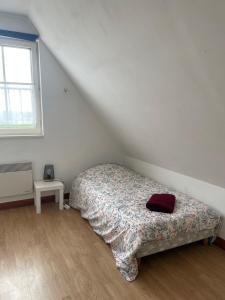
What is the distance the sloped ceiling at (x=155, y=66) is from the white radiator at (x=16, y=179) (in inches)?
53.0

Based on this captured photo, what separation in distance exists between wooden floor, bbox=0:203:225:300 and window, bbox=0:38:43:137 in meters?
1.32

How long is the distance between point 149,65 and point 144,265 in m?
1.68

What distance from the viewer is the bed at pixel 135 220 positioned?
74.8 inches

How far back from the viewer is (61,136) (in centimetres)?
328

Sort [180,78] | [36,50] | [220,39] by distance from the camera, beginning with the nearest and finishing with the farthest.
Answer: [220,39] → [180,78] → [36,50]

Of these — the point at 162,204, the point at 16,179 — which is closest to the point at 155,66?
the point at 162,204

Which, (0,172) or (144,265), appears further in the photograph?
(0,172)

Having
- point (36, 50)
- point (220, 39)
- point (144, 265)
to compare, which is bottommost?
point (144, 265)

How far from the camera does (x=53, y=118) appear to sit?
3182mm

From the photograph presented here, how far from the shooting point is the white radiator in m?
2.95

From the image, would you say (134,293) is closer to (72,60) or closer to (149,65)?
(149,65)

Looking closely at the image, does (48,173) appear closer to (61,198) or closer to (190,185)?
(61,198)

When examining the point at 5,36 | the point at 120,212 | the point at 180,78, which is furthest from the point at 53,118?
the point at 180,78

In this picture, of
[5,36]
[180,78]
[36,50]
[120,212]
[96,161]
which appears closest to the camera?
[180,78]
